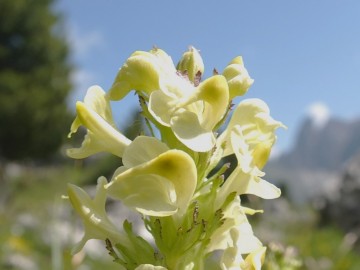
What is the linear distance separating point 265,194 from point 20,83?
31773 mm

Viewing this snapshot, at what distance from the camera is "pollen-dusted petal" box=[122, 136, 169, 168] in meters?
1.31

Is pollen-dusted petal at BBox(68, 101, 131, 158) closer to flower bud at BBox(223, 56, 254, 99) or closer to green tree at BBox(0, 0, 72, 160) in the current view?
flower bud at BBox(223, 56, 254, 99)

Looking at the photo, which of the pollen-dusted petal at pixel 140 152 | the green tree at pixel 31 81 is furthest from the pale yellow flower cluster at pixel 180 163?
the green tree at pixel 31 81

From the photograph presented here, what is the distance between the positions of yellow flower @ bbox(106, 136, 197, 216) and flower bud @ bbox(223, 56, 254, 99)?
0.28 m

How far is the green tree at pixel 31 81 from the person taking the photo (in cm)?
3112

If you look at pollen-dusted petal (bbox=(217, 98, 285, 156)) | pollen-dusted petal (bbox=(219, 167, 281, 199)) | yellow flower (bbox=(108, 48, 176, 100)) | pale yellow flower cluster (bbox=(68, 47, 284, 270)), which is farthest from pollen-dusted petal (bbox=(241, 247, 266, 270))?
yellow flower (bbox=(108, 48, 176, 100))

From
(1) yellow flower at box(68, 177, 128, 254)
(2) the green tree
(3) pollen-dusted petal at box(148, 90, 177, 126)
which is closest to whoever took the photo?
(3) pollen-dusted petal at box(148, 90, 177, 126)

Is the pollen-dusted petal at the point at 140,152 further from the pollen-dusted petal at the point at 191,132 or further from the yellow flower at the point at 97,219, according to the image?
the yellow flower at the point at 97,219

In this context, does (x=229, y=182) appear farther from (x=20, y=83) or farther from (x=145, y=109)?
(x=20, y=83)

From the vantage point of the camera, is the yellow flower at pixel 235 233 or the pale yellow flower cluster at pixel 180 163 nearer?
the pale yellow flower cluster at pixel 180 163

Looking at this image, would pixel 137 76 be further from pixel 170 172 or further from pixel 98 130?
pixel 170 172

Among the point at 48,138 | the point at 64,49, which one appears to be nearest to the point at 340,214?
the point at 48,138

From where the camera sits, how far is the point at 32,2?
3362cm

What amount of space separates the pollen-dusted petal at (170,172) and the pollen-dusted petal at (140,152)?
0.11 ft
